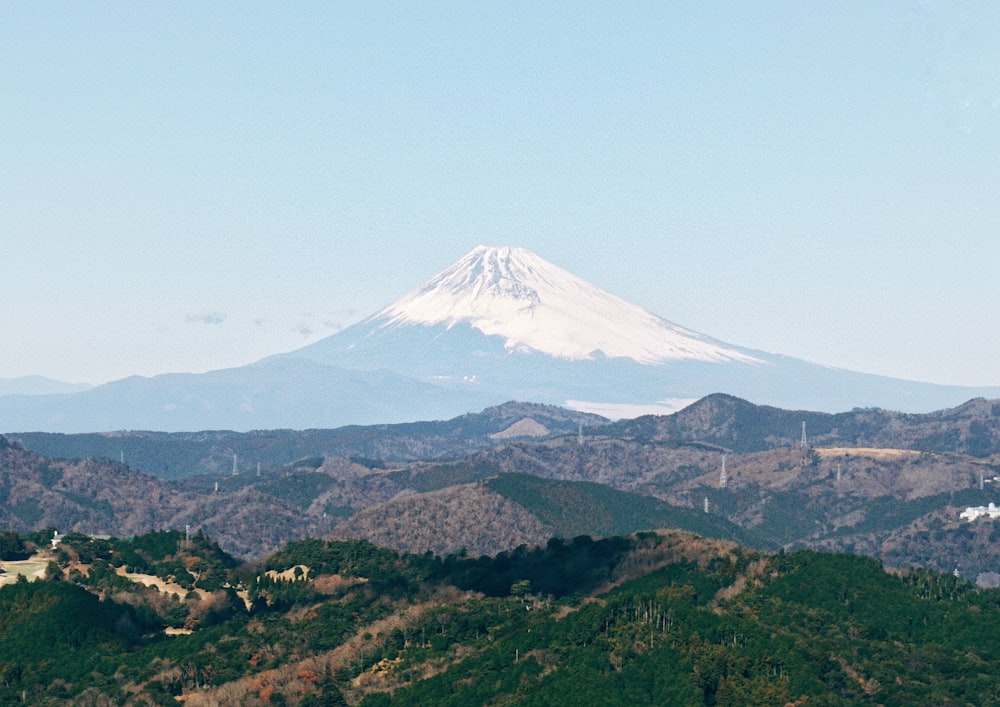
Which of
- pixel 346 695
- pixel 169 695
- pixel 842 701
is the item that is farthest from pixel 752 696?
pixel 169 695

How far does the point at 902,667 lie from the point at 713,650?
28.7m

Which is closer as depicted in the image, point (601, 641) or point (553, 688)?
point (553, 688)

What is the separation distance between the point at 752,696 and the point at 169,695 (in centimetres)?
6558

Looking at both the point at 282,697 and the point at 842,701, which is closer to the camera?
the point at 842,701

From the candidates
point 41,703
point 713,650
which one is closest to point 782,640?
point 713,650

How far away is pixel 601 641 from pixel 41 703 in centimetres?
6268

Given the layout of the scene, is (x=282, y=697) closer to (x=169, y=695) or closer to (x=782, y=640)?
(x=169, y=695)

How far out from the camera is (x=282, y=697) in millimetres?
194875

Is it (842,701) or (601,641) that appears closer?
(842,701)

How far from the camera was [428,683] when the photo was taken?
187 metres

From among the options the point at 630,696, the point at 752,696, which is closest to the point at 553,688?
the point at 630,696

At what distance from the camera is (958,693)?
189375 millimetres

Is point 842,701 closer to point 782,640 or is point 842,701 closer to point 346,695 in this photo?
point 782,640

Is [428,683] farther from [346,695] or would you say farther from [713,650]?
[713,650]
